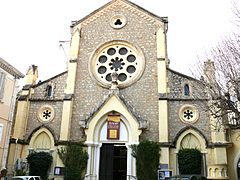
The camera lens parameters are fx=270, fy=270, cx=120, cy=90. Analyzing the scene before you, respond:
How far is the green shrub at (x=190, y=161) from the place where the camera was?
61.8ft

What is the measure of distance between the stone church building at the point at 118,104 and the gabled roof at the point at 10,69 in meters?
2.46

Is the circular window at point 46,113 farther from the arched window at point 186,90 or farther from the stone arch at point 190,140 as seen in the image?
the arched window at point 186,90

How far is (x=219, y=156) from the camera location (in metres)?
18.9

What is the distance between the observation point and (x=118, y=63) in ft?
77.9

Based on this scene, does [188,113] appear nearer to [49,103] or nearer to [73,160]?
[73,160]

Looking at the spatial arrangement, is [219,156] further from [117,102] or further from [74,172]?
[74,172]

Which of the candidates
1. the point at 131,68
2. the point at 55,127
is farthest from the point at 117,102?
the point at 55,127

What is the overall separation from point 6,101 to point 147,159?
1099 cm

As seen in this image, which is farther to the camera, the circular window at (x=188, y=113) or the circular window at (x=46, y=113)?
the circular window at (x=46, y=113)

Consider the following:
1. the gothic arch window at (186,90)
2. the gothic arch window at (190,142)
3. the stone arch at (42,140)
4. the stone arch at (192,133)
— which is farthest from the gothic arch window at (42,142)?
the gothic arch window at (186,90)

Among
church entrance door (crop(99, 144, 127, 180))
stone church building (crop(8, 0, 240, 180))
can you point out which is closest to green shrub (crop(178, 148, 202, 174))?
stone church building (crop(8, 0, 240, 180))

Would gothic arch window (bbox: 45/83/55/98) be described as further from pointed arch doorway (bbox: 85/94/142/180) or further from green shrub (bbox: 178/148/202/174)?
green shrub (bbox: 178/148/202/174)

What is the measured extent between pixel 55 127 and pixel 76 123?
5.73 ft

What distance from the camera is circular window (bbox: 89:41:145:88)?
22.9 meters
